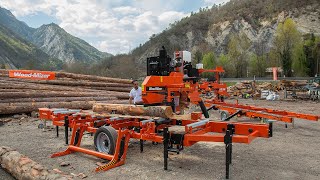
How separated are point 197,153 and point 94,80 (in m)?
14.2

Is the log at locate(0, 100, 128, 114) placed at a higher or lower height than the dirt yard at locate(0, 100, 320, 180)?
higher

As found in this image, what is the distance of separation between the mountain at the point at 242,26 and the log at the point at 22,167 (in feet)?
221

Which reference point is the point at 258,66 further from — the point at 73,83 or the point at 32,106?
the point at 32,106

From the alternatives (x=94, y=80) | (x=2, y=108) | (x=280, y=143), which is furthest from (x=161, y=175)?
(x=94, y=80)

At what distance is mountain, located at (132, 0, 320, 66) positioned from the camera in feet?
221

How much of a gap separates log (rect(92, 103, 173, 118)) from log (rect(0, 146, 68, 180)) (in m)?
2.83

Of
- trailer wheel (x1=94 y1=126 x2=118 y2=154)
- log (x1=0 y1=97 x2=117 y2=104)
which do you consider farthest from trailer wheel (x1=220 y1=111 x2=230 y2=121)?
log (x1=0 y1=97 x2=117 y2=104)

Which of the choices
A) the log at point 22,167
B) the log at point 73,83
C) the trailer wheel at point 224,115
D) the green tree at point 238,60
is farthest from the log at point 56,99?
the green tree at point 238,60

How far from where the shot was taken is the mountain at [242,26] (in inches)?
2648

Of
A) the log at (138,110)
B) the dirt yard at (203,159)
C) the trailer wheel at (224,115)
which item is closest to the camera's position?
the dirt yard at (203,159)

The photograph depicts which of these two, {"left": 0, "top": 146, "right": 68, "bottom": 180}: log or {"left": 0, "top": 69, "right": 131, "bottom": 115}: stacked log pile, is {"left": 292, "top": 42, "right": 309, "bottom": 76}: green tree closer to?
{"left": 0, "top": 69, "right": 131, "bottom": 115}: stacked log pile

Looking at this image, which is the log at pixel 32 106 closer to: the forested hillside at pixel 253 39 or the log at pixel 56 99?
the log at pixel 56 99

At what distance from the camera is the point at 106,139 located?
696 centimetres

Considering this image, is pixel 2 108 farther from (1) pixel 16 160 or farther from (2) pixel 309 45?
(2) pixel 309 45
